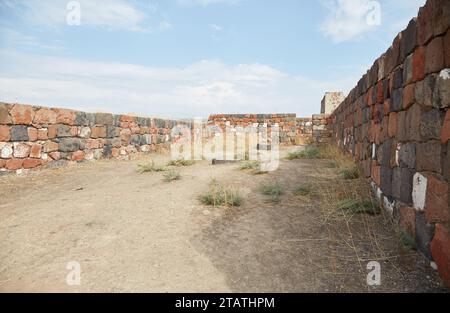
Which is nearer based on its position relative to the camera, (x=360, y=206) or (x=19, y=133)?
(x=360, y=206)

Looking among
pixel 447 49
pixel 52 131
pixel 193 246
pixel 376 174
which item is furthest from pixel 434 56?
pixel 52 131

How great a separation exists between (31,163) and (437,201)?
6569mm

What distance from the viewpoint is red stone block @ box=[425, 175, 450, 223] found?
2.03 m

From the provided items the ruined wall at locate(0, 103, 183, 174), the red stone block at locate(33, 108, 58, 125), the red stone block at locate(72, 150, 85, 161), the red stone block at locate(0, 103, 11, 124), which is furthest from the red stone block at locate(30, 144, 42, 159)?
the red stone block at locate(72, 150, 85, 161)

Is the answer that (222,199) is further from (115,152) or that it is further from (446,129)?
(115,152)

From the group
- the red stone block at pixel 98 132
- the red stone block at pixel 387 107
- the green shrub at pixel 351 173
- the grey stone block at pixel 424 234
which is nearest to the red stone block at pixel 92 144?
the red stone block at pixel 98 132

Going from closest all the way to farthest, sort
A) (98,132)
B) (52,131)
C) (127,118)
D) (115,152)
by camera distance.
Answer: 1. (52,131)
2. (98,132)
3. (115,152)
4. (127,118)

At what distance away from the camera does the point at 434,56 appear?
7.29ft

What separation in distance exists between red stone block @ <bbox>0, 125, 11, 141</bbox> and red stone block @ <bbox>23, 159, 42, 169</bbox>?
0.57 metres

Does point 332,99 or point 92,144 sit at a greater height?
point 332,99

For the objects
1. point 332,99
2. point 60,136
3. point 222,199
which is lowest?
point 222,199

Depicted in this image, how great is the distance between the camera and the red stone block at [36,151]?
5.99 metres

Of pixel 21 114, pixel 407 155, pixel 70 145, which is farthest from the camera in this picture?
pixel 70 145

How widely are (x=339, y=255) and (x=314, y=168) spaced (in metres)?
3.76
